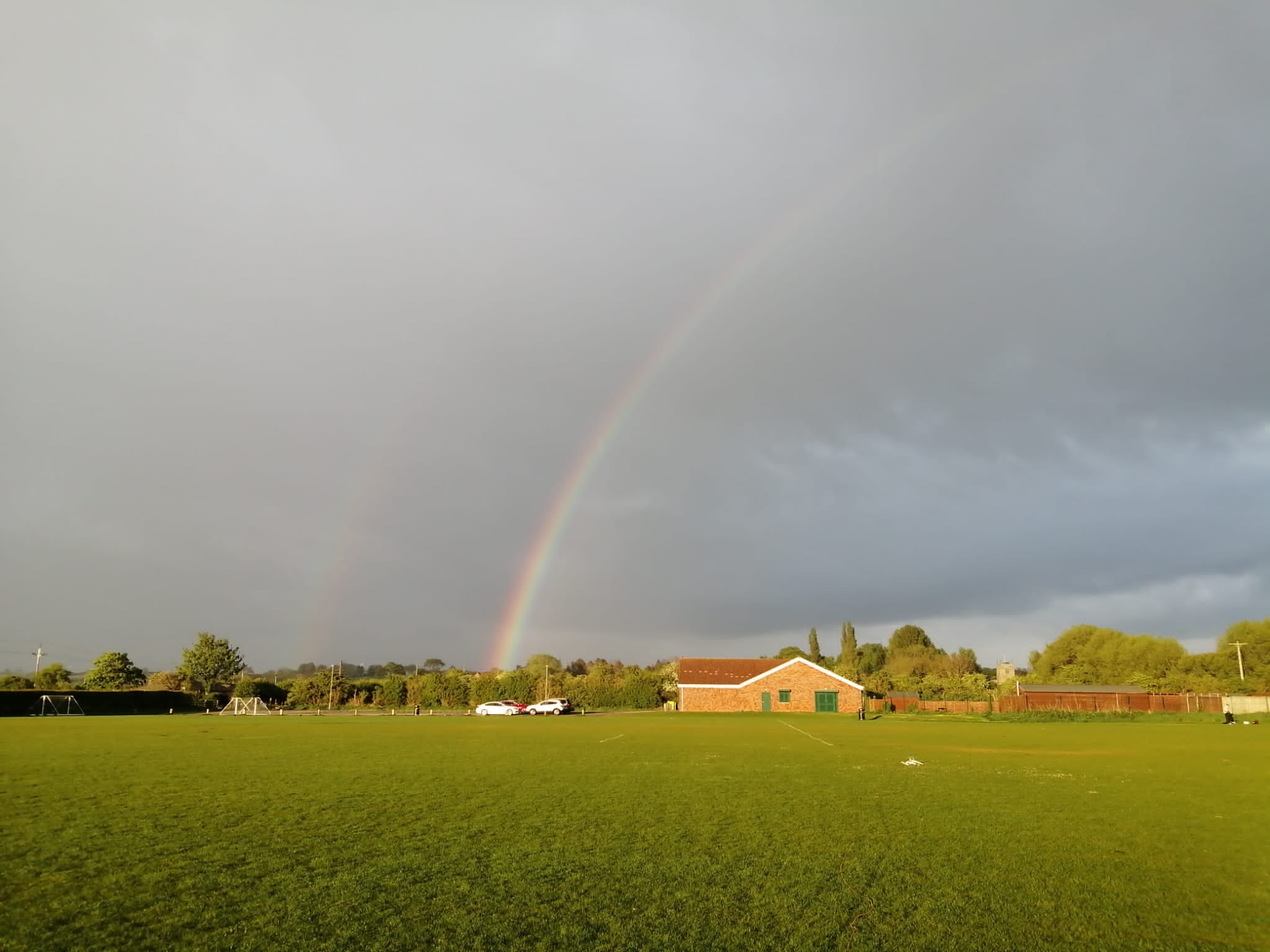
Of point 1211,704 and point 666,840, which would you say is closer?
point 666,840

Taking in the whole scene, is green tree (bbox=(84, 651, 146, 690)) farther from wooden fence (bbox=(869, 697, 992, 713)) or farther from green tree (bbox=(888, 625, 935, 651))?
green tree (bbox=(888, 625, 935, 651))

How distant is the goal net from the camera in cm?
6733

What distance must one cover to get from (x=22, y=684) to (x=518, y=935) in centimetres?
8675

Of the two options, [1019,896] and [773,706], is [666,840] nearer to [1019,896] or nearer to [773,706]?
[1019,896]

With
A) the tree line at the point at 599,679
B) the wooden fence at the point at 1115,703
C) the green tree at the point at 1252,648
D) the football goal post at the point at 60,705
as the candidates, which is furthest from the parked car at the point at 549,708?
the green tree at the point at 1252,648

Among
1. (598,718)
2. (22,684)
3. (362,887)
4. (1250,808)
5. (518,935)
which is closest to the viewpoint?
(518,935)

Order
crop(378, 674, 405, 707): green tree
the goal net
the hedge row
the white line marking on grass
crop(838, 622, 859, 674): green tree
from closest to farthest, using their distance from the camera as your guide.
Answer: the white line marking on grass, the hedge row, the goal net, crop(378, 674, 405, 707): green tree, crop(838, 622, 859, 674): green tree

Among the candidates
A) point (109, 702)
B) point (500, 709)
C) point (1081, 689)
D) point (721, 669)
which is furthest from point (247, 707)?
point (1081, 689)

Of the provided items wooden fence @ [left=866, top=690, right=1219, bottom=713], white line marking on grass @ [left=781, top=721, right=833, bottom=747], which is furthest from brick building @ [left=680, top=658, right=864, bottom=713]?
white line marking on grass @ [left=781, top=721, right=833, bottom=747]

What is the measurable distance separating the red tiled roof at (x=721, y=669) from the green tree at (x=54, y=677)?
208 ft

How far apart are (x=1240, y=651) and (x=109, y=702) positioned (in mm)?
116716

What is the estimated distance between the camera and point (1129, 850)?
11.4 metres

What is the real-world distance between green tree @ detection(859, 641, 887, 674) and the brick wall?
8398 centimetres

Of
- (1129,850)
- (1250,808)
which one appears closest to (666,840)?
(1129,850)
